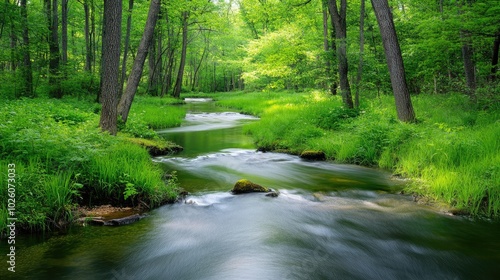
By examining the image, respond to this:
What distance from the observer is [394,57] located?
928cm

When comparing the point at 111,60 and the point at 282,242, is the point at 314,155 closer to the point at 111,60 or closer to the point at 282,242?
the point at 282,242

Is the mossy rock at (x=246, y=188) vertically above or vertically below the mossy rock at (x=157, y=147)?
below

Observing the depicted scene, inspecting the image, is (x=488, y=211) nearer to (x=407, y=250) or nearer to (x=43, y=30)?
(x=407, y=250)

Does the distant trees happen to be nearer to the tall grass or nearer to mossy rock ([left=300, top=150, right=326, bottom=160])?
mossy rock ([left=300, top=150, right=326, bottom=160])

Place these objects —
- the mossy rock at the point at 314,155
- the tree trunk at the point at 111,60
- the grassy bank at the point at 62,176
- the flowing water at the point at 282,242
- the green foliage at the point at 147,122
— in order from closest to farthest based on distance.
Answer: the flowing water at the point at 282,242 < the grassy bank at the point at 62,176 < the tree trunk at the point at 111,60 < the mossy rock at the point at 314,155 < the green foliage at the point at 147,122

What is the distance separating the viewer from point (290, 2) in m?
14.0

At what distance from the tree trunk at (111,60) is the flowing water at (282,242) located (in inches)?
129

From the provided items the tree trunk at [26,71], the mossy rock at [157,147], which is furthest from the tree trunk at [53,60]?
the mossy rock at [157,147]

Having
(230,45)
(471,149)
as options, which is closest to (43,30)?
(471,149)

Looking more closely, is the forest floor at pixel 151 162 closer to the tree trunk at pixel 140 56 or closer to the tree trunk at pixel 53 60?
the tree trunk at pixel 140 56

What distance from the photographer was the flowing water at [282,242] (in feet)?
12.3

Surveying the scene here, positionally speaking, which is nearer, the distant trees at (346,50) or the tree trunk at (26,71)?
the distant trees at (346,50)

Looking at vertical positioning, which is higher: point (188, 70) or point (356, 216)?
point (188, 70)

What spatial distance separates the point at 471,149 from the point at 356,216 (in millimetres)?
3296
